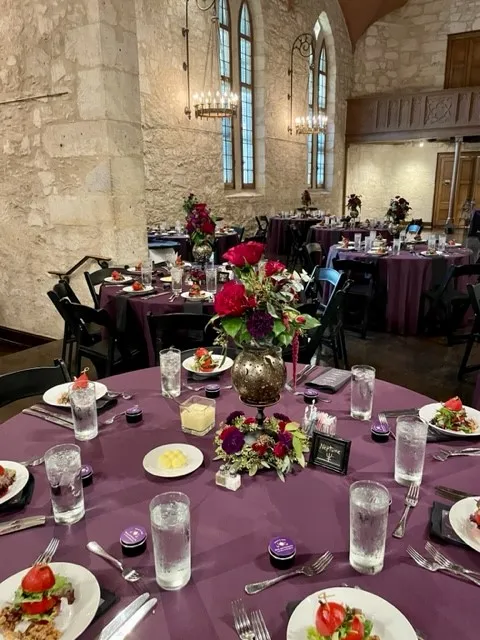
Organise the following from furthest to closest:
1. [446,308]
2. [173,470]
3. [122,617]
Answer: [446,308]
[173,470]
[122,617]

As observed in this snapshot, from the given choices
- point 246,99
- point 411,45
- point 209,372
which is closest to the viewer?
point 209,372

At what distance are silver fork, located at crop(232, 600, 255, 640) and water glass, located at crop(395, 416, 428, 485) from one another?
572 mm

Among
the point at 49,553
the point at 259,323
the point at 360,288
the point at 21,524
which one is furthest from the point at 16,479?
the point at 360,288

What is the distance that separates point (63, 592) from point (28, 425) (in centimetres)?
82

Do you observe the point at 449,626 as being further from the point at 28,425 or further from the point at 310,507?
the point at 28,425

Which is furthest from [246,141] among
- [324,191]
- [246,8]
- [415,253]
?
[415,253]

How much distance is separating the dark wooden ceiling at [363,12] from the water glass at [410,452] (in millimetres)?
14904

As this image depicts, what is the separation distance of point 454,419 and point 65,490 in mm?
1154

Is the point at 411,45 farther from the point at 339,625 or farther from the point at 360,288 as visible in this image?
the point at 339,625

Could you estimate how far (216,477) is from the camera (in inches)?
50.6

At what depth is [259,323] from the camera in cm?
124

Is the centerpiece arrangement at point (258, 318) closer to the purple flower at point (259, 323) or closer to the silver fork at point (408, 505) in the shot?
the purple flower at point (259, 323)

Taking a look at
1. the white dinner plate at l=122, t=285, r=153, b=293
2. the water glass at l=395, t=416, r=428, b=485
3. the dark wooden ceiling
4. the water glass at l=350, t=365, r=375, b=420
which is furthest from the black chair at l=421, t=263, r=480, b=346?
the dark wooden ceiling

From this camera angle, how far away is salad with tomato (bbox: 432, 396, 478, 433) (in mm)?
1503
